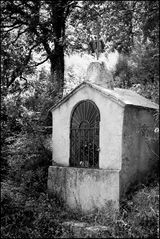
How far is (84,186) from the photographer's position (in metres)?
9.17

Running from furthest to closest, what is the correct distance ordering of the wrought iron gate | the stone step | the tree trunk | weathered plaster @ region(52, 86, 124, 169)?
the tree trunk → the wrought iron gate → weathered plaster @ region(52, 86, 124, 169) → the stone step

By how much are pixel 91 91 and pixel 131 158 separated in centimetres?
222

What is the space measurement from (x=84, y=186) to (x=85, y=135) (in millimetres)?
1464

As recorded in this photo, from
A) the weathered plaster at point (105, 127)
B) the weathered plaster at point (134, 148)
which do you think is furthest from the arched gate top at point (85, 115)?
the weathered plaster at point (134, 148)

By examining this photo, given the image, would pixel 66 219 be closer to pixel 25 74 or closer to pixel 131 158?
pixel 131 158

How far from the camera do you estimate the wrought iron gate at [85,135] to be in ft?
30.2

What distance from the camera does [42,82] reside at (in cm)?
1497

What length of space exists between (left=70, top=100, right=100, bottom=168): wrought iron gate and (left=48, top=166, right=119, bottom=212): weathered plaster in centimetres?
31

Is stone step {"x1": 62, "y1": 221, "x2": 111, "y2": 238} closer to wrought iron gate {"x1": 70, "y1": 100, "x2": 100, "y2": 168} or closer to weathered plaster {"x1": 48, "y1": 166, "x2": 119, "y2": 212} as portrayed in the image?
weathered plaster {"x1": 48, "y1": 166, "x2": 119, "y2": 212}

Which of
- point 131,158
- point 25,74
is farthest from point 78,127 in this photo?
point 25,74

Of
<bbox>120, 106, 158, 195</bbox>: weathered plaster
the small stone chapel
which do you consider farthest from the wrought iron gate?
<bbox>120, 106, 158, 195</bbox>: weathered plaster

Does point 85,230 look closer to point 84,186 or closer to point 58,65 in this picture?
point 84,186

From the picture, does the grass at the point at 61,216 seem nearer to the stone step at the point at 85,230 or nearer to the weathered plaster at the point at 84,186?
the stone step at the point at 85,230

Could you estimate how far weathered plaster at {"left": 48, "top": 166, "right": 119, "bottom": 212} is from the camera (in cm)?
861
